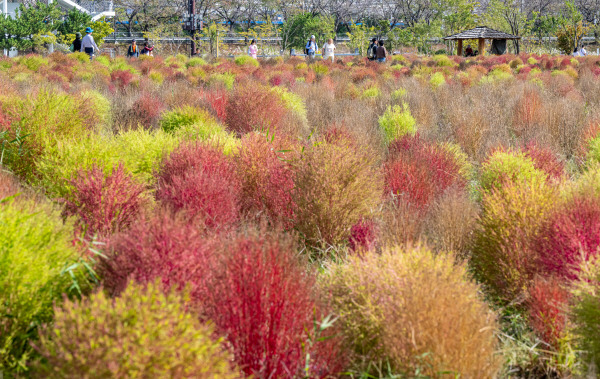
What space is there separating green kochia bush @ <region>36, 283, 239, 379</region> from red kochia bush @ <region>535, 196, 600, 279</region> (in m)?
1.70

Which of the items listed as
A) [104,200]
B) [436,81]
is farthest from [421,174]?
[436,81]

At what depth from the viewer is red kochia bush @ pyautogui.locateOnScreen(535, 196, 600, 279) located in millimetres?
2609

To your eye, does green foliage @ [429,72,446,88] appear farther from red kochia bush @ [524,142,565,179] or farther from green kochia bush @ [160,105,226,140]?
red kochia bush @ [524,142,565,179]

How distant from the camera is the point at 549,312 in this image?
2.42 m

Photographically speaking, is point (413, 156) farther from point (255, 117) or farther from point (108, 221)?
point (108, 221)

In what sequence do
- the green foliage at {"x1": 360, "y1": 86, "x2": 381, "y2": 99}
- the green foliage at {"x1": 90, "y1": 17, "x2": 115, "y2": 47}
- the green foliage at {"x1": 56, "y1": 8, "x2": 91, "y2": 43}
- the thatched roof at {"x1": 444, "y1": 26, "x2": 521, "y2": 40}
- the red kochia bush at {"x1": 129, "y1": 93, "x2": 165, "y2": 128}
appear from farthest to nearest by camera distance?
the green foliage at {"x1": 90, "y1": 17, "x2": 115, "y2": 47}, the green foliage at {"x1": 56, "y1": 8, "x2": 91, "y2": 43}, the thatched roof at {"x1": 444, "y1": 26, "x2": 521, "y2": 40}, the green foliage at {"x1": 360, "y1": 86, "x2": 381, "y2": 99}, the red kochia bush at {"x1": 129, "y1": 93, "x2": 165, "y2": 128}

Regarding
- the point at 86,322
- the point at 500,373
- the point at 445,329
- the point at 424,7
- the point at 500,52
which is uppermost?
the point at 424,7

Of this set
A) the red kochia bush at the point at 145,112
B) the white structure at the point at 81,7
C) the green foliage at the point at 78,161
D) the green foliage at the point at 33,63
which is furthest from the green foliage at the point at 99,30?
the green foliage at the point at 78,161

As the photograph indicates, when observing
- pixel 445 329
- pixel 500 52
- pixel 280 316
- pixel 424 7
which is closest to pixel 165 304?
pixel 280 316

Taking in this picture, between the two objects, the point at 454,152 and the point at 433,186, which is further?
the point at 454,152

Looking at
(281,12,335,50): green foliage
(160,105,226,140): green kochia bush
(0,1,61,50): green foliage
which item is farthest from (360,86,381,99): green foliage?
(281,12,335,50): green foliage

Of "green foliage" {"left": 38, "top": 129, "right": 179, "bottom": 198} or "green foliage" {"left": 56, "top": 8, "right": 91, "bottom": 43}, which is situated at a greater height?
"green foliage" {"left": 56, "top": 8, "right": 91, "bottom": 43}

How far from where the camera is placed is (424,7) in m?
48.8

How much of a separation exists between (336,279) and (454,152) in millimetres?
3143
